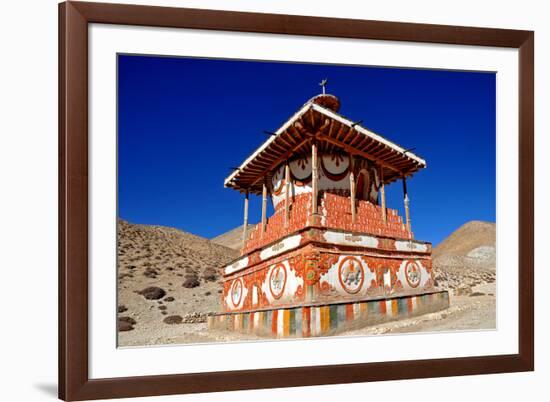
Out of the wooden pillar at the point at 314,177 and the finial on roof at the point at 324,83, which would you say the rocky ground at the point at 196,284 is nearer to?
the wooden pillar at the point at 314,177

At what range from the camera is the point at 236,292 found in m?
9.19

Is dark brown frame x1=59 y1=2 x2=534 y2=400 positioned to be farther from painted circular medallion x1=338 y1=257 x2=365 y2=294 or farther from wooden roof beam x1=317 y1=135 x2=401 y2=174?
wooden roof beam x1=317 y1=135 x2=401 y2=174

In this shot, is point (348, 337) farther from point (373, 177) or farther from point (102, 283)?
point (102, 283)

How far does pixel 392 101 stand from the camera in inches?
371

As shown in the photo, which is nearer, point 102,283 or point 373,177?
point 102,283

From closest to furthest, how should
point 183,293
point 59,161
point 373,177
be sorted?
point 59,161
point 183,293
point 373,177

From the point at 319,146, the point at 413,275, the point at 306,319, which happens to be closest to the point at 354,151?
the point at 319,146

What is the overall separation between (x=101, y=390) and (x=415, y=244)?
4906mm

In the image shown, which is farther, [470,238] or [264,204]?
[264,204]

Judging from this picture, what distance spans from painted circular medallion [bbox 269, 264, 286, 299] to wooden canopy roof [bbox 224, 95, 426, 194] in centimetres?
118

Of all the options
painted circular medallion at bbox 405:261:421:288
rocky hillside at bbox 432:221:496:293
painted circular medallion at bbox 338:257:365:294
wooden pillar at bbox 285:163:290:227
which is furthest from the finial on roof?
painted circular medallion at bbox 405:261:421:288

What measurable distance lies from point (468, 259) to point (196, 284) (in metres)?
3.95

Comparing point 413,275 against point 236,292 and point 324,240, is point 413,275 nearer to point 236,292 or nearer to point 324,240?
Result: point 324,240

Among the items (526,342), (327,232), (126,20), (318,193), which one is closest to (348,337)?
(327,232)
